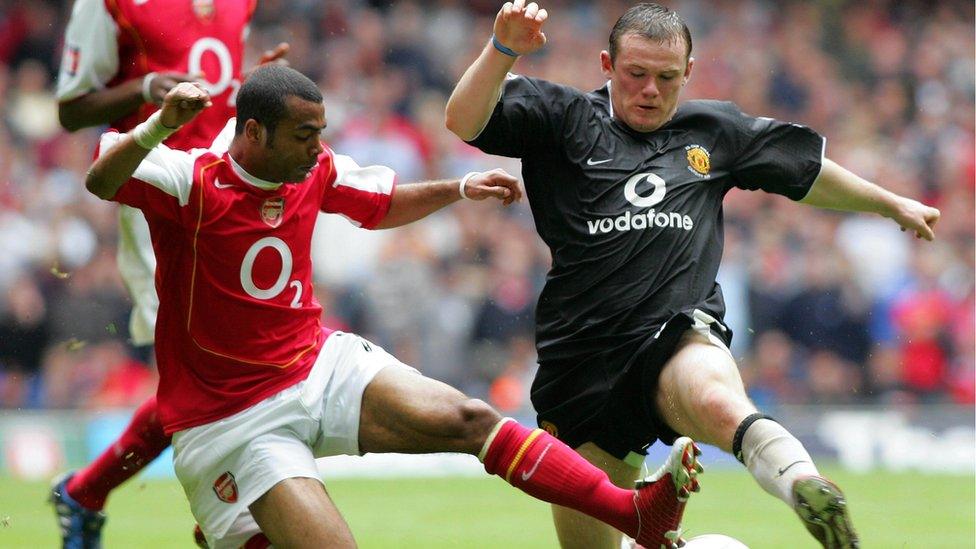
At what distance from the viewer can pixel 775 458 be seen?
193 inches

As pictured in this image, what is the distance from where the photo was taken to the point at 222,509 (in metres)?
5.57

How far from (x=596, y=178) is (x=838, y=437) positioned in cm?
768

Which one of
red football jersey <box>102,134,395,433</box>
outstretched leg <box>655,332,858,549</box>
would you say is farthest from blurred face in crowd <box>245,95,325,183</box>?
outstretched leg <box>655,332,858,549</box>

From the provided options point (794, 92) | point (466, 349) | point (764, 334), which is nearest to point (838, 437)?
point (764, 334)

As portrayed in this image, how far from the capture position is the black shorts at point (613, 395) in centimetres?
562

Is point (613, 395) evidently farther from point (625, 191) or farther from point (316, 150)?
point (316, 150)

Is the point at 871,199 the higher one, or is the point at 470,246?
the point at 470,246

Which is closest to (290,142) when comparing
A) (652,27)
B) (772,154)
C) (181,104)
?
(181,104)

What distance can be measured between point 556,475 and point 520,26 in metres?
1.66

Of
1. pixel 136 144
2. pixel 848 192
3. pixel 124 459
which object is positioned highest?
pixel 848 192

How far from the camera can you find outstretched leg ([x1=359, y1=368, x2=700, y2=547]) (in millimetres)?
5277

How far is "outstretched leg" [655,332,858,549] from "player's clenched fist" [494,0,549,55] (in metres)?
1.26

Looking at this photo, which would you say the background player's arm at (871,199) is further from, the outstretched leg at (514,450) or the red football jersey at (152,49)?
the red football jersey at (152,49)

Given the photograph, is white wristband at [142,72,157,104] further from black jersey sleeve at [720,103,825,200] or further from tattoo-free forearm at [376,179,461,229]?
black jersey sleeve at [720,103,825,200]
